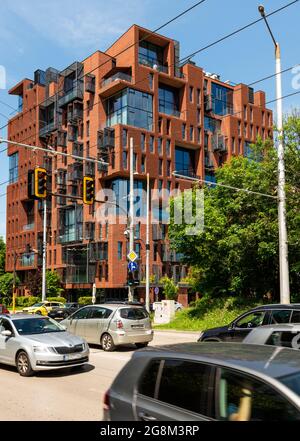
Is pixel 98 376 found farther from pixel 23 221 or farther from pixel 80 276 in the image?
pixel 23 221

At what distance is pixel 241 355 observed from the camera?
443 cm

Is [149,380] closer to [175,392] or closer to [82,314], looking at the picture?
[175,392]

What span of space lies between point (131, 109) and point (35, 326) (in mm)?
44080

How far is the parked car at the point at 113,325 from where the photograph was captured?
1562 cm

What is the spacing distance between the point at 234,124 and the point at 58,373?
5950cm

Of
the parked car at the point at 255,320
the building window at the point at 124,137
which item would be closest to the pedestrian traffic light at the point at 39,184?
the parked car at the point at 255,320

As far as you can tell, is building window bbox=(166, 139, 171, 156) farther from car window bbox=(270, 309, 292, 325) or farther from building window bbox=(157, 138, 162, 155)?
car window bbox=(270, 309, 292, 325)

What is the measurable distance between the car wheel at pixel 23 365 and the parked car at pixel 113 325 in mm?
4657

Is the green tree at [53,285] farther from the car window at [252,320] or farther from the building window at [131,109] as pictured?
the car window at [252,320]

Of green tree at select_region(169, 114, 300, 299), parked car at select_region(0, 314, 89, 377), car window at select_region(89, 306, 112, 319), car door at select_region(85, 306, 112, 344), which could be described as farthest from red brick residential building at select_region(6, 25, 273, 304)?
parked car at select_region(0, 314, 89, 377)

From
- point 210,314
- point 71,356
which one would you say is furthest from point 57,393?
point 210,314

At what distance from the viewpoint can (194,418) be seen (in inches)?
159
